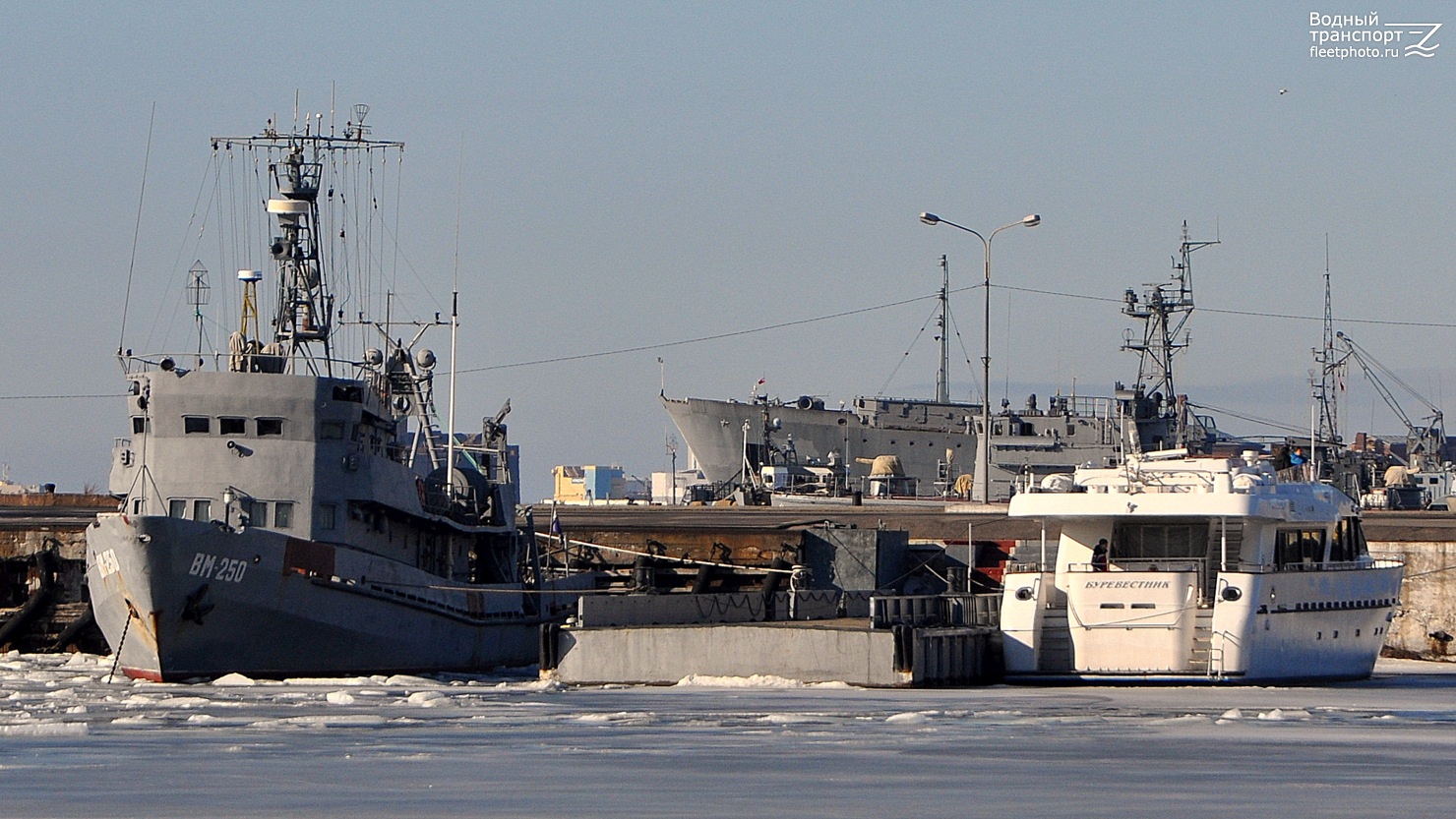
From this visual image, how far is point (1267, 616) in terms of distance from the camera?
28672 mm

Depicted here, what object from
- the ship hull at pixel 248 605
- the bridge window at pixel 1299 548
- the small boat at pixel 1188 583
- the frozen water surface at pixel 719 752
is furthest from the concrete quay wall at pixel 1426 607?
the ship hull at pixel 248 605

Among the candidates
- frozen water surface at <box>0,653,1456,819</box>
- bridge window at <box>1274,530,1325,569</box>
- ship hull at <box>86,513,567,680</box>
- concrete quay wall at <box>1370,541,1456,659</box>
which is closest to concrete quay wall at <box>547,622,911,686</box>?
frozen water surface at <box>0,653,1456,819</box>

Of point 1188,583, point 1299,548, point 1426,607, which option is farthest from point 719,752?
point 1426,607

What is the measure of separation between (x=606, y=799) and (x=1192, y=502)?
57.2ft

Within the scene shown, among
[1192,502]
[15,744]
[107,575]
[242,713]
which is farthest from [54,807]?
[1192,502]

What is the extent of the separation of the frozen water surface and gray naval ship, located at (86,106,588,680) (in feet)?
8.26

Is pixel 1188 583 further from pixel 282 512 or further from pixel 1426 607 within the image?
pixel 282 512

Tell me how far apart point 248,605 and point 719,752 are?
46.9ft

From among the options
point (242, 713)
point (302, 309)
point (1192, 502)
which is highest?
point (302, 309)

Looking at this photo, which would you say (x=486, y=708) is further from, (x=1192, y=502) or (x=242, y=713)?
(x=1192, y=502)

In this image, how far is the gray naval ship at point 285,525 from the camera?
29625 mm

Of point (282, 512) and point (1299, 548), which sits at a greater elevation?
point (282, 512)

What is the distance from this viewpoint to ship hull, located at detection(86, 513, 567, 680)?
29.3 meters

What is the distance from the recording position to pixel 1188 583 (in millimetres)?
28469
